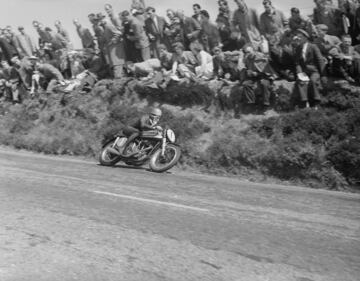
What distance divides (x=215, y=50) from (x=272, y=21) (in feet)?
6.21

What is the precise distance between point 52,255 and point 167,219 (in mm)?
2267

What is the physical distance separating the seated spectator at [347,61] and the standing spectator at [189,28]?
488 cm

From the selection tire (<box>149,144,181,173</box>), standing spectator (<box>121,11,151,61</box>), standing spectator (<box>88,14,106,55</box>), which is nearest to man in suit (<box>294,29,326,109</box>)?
tire (<box>149,144,181,173</box>)

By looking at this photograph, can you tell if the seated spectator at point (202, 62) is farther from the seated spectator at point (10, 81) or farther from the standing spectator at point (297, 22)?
the seated spectator at point (10, 81)

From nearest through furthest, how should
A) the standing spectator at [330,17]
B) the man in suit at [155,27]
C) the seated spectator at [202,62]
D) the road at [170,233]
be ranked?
1. the road at [170,233]
2. the standing spectator at [330,17]
3. the seated spectator at [202,62]
4. the man in suit at [155,27]

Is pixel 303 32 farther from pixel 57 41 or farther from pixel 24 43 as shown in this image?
pixel 24 43

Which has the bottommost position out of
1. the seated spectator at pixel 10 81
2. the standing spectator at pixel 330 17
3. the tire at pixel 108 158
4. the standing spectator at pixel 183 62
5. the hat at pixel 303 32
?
the tire at pixel 108 158

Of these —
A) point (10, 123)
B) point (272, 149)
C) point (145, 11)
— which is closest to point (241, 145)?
point (272, 149)

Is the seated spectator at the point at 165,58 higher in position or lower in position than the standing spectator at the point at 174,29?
lower

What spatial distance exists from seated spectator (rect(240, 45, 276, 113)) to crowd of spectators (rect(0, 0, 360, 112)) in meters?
0.03

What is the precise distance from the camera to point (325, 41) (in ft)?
46.7

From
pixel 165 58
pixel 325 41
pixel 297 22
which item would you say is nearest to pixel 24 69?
pixel 165 58

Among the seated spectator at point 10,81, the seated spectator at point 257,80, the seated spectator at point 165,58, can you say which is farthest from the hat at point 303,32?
the seated spectator at point 10,81

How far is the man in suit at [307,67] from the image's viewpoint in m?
14.2
